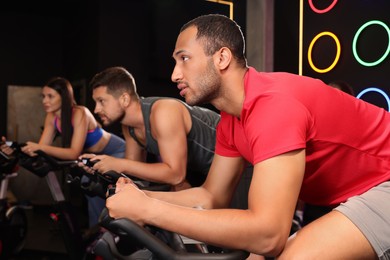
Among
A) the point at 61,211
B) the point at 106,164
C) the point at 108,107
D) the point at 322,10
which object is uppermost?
the point at 322,10

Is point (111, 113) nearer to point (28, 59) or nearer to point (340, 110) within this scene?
point (340, 110)

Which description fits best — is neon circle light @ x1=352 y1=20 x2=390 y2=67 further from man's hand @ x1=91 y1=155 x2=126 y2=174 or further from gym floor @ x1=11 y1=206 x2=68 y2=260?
gym floor @ x1=11 y1=206 x2=68 y2=260

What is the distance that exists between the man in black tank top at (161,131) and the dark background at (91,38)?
8.16 feet

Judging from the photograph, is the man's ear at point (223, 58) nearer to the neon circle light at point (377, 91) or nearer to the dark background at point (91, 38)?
the neon circle light at point (377, 91)

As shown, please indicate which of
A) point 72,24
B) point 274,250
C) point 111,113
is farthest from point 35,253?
point 72,24

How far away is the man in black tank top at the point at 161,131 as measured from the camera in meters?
2.39

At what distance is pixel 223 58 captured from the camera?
1485 millimetres

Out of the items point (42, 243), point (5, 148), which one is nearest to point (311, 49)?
point (5, 148)

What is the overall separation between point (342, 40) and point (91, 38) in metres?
4.31

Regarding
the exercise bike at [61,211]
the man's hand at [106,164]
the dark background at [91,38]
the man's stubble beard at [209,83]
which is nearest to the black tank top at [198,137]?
the man's hand at [106,164]

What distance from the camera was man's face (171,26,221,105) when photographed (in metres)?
1.48

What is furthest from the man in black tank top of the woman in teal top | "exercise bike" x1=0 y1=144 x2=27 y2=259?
"exercise bike" x1=0 y1=144 x2=27 y2=259

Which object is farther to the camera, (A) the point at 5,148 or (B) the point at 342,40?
(B) the point at 342,40

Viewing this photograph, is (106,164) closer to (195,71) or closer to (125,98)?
(125,98)
